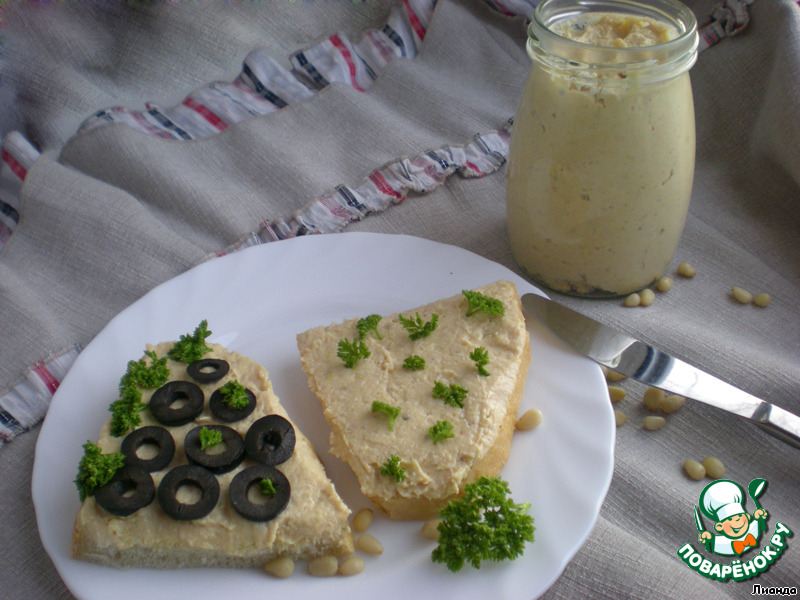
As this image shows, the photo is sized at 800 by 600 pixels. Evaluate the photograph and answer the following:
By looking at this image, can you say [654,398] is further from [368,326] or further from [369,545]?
[369,545]

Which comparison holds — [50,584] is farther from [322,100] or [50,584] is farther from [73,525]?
[322,100]

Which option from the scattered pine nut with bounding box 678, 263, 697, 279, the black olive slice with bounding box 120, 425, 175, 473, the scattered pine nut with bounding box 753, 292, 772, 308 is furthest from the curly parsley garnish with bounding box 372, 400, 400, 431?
the scattered pine nut with bounding box 753, 292, 772, 308

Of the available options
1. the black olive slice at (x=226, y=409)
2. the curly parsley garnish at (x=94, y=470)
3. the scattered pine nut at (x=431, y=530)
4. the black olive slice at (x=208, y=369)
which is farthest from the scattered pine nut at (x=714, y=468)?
the curly parsley garnish at (x=94, y=470)

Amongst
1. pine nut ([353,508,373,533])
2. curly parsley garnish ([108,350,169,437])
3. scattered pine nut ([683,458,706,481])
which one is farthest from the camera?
scattered pine nut ([683,458,706,481])

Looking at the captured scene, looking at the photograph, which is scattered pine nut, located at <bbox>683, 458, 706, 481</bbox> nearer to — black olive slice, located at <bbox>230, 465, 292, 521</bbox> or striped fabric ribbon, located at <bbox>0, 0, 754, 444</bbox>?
black olive slice, located at <bbox>230, 465, 292, 521</bbox>

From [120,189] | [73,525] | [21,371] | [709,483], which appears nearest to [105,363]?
[21,371]

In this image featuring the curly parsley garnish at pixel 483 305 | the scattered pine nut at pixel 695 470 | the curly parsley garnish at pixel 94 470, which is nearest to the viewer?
the curly parsley garnish at pixel 94 470

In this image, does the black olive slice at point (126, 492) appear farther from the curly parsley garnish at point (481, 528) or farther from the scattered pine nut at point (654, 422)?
the scattered pine nut at point (654, 422)
